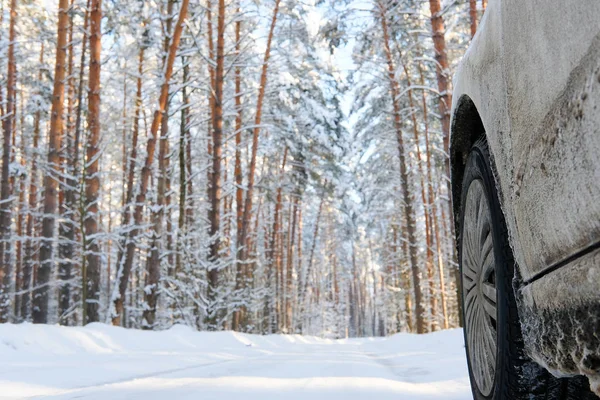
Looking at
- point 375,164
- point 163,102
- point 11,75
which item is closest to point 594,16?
point 163,102

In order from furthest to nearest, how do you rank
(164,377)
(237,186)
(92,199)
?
(237,186) < (92,199) < (164,377)

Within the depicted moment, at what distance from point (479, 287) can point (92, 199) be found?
31.2ft

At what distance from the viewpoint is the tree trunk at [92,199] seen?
9.99 metres

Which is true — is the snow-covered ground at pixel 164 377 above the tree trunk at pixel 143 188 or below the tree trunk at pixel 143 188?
below

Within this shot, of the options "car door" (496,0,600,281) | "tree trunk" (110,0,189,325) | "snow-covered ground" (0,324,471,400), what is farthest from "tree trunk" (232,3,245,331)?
"car door" (496,0,600,281)

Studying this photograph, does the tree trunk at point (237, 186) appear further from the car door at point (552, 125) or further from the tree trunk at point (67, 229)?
the car door at point (552, 125)

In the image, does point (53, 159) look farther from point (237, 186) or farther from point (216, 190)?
point (237, 186)

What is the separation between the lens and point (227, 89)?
19844mm

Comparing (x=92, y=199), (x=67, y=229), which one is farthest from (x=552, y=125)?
(x=67, y=229)

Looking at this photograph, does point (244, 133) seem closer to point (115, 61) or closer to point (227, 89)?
point (227, 89)

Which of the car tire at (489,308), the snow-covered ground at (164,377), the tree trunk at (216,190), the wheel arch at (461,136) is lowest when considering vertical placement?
the snow-covered ground at (164,377)

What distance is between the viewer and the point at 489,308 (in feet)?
6.07

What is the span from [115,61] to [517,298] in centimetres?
1921

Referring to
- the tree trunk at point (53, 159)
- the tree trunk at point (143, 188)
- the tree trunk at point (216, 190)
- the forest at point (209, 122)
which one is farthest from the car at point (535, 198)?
the tree trunk at point (53, 159)
